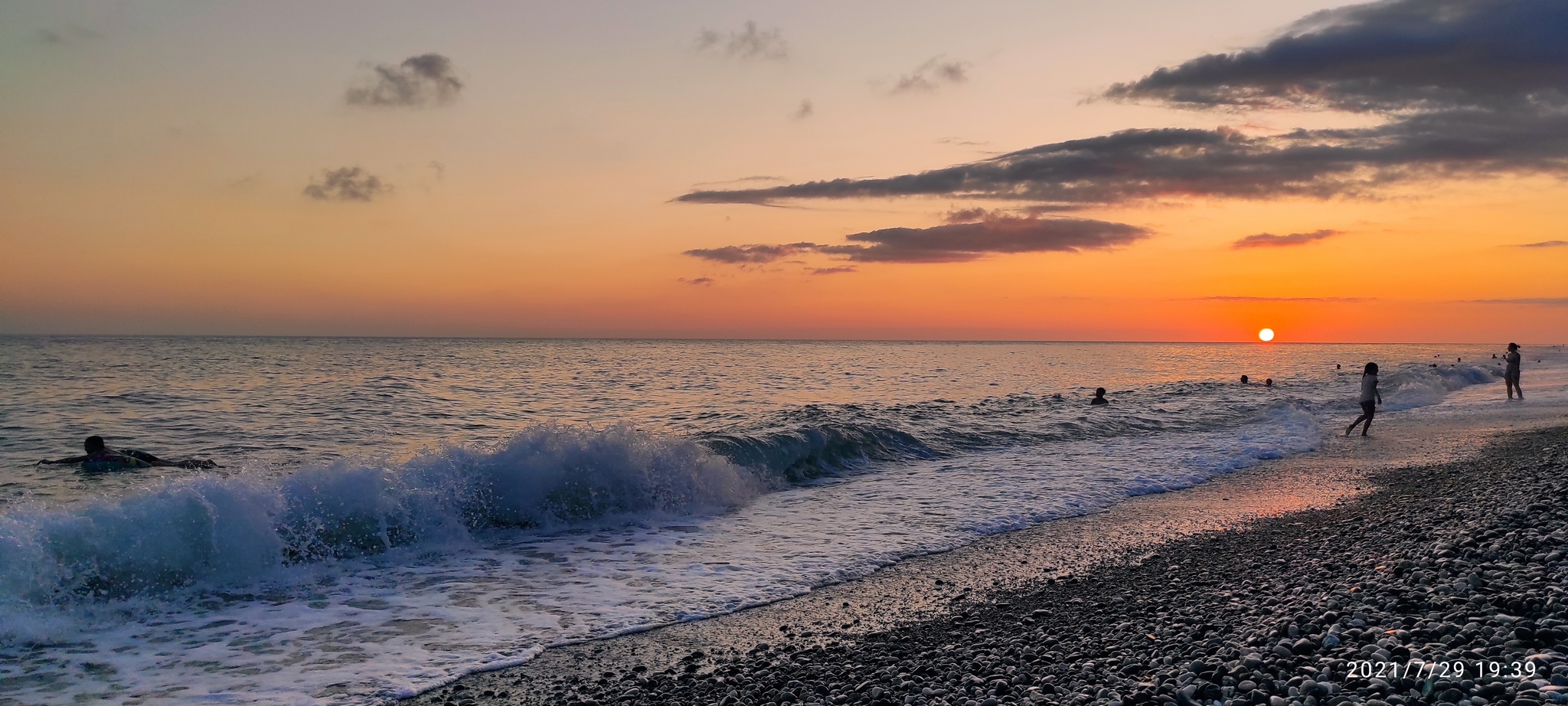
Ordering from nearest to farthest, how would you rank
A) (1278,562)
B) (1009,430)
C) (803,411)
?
(1278,562)
(1009,430)
(803,411)

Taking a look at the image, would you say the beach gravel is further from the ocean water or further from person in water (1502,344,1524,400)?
person in water (1502,344,1524,400)

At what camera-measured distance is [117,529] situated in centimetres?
966

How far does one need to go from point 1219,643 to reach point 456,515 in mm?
10585

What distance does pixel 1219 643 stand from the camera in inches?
242

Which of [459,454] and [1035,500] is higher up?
[459,454]

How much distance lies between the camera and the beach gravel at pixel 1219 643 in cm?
497

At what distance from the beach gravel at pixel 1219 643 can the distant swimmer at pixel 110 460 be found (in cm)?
1374

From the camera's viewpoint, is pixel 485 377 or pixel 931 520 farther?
pixel 485 377

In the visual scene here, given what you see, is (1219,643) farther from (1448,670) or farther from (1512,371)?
(1512,371)

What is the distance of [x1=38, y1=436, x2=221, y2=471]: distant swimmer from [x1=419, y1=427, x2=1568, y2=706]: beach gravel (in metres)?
13.7

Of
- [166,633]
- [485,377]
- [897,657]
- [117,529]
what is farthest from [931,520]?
[485,377]

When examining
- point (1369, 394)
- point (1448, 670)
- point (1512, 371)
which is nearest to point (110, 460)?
point (1448, 670)

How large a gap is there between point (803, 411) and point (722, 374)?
2742cm

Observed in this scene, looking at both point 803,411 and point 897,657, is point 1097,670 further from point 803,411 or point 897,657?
point 803,411
